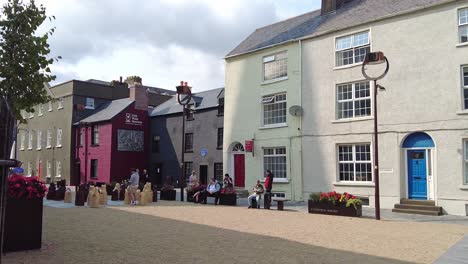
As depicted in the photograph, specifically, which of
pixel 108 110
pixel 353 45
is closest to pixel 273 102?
pixel 353 45

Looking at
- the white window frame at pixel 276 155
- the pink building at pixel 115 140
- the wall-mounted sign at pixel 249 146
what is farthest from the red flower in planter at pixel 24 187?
the pink building at pixel 115 140

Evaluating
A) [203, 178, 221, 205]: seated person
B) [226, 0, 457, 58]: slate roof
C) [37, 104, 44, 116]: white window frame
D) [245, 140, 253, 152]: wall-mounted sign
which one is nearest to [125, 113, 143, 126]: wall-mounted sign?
[37, 104, 44, 116]: white window frame

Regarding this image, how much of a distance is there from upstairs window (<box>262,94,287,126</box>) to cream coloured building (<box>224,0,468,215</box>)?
0.08 meters

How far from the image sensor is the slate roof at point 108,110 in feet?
122

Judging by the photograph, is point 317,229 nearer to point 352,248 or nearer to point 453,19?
point 352,248

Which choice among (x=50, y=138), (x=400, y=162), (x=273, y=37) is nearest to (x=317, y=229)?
(x=400, y=162)

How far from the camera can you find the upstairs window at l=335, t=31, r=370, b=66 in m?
20.8

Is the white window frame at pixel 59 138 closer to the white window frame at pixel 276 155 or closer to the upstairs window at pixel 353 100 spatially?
the white window frame at pixel 276 155

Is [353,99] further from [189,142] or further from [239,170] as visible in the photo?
[189,142]

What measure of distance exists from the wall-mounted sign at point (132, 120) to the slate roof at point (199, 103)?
1369 millimetres

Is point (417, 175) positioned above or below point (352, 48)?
below

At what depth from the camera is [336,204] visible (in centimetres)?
1622

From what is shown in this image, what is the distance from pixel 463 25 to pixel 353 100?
5.53 metres

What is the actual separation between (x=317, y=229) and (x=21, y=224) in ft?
24.6
